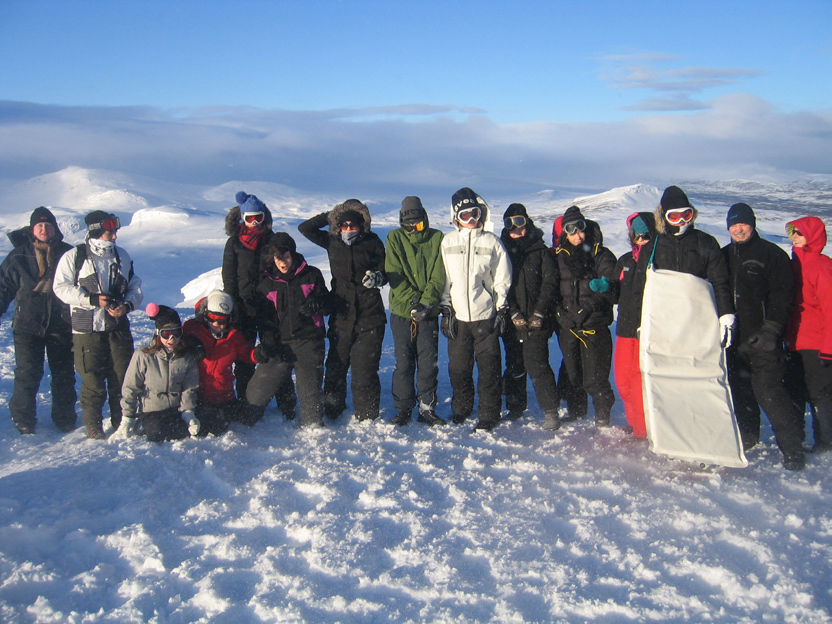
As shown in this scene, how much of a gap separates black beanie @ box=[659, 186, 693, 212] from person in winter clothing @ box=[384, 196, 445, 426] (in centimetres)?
161

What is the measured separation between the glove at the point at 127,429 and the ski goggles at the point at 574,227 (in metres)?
3.44

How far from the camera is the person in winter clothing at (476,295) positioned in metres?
4.04

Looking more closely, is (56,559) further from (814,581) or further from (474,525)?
(814,581)

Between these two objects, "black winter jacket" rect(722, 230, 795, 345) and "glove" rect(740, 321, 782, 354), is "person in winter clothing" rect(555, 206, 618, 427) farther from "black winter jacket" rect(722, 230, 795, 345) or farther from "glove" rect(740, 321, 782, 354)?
"glove" rect(740, 321, 782, 354)

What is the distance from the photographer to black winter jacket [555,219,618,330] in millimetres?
3910

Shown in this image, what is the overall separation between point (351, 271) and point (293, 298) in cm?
49

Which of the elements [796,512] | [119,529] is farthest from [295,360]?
[796,512]

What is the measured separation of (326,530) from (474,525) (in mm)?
775

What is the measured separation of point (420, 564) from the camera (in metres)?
2.52

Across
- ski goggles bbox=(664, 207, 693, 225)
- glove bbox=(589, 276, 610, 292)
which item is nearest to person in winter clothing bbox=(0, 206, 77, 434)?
glove bbox=(589, 276, 610, 292)

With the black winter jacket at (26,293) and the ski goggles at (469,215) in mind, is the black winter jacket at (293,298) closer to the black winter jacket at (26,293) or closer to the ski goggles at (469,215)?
the ski goggles at (469,215)

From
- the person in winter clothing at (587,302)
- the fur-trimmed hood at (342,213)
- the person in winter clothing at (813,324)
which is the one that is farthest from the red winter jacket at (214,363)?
the person in winter clothing at (813,324)

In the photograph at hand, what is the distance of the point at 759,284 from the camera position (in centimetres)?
339

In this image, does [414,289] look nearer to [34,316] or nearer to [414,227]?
[414,227]
